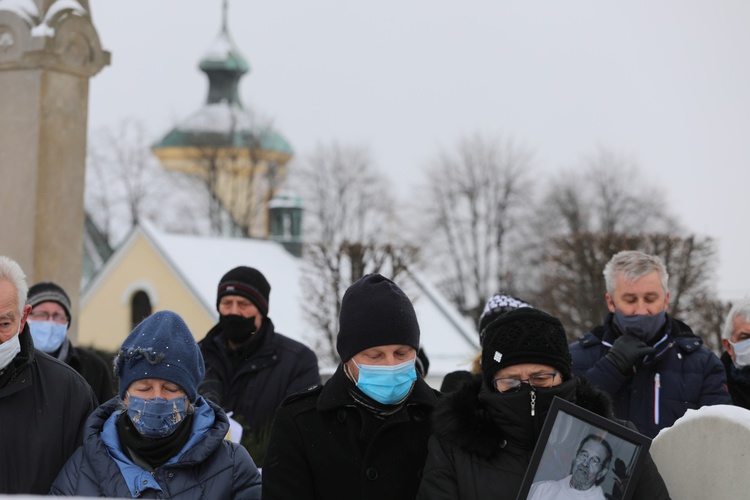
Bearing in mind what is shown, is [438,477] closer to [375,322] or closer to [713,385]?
→ [375,322]

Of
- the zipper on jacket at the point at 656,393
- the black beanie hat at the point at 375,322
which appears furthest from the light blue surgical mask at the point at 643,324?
the black beanie hat at the point at 375,322

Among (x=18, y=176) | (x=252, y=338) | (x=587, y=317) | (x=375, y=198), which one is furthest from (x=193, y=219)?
(x=252, y=338)

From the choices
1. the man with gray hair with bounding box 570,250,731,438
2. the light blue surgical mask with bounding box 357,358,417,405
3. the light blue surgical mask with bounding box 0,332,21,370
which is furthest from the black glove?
the light blue surgical mask with bounding box 0,332,21,370

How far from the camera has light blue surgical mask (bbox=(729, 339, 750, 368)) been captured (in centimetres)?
606

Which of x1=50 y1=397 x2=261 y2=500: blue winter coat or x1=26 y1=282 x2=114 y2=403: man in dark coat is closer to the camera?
x1=50 y1=397 x2=261 y2=500: blue winter coat

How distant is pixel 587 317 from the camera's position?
28.5 meters

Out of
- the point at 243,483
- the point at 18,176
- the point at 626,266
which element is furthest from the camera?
the point at 18,176

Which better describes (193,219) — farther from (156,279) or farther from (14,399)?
(14,399)

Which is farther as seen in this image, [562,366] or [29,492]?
[29,492]

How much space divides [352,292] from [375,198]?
172ft

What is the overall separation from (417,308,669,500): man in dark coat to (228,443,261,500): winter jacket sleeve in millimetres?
658

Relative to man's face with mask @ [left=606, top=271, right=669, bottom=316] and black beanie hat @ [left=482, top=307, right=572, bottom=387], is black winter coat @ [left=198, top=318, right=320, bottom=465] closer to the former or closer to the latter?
man's face with mask @ [left=606, top=271, right=669, bottom=316]

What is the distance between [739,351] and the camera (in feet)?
20.0

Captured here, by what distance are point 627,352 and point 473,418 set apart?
1917 millimetres
